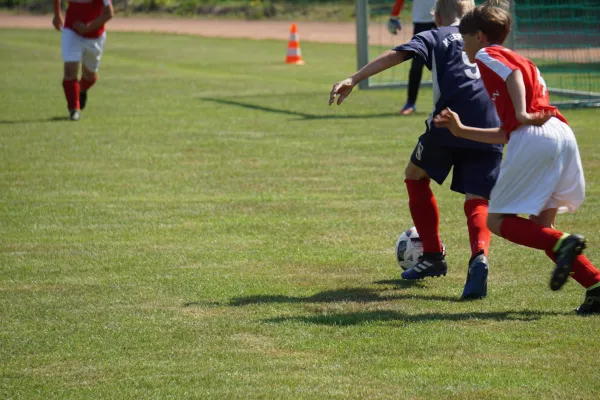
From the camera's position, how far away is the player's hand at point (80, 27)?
13.2m

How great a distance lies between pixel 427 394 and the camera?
409cm

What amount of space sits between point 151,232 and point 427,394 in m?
3.72

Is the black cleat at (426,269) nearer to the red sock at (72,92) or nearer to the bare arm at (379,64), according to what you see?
the bare arm at (379,64)

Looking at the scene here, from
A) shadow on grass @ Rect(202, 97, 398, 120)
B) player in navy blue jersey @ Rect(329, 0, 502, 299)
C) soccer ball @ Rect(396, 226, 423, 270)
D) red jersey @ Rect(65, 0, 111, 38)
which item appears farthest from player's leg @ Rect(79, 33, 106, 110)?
player in navy blue jersey @ Rect(329, 0, 502, 299)

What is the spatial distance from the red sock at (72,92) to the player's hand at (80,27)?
622 mm

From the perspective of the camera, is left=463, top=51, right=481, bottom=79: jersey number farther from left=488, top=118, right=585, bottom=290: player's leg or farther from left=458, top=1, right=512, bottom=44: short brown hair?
left=488, top=118, right=585, bottom=290: player's leg

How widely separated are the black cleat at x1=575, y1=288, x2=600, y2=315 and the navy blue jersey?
105 centimetres

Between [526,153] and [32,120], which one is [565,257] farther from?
[32,120]

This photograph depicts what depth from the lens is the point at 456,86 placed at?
580 centimetres

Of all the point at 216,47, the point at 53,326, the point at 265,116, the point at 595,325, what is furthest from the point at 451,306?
the point at 216,47

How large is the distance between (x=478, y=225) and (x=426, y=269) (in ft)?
1.55

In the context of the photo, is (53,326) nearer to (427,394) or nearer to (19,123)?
(427,394)

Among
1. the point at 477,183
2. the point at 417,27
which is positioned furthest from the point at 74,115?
the point at 477,183

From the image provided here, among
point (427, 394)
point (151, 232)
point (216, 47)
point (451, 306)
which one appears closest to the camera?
point (427, 394)
